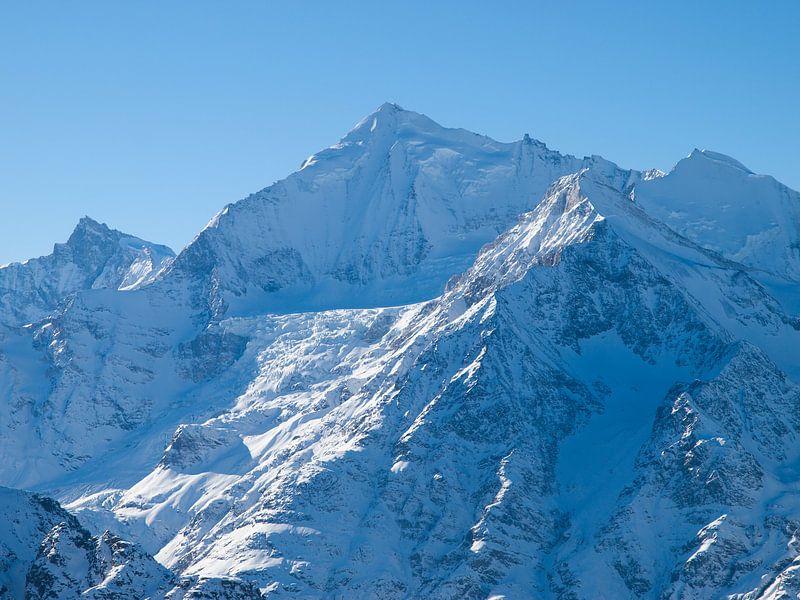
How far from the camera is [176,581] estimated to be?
141625 mm

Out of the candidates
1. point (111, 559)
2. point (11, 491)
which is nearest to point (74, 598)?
point (111, 559)

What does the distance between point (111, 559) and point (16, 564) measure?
8.33m

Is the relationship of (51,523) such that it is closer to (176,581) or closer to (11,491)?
(11,491)

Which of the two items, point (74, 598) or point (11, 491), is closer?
point (74, 598)

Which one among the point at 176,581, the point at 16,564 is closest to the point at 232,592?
the point at 176,581

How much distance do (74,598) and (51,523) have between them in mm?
14501

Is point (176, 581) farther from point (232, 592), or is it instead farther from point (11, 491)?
point (11, 491)

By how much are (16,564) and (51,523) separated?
7.36 m

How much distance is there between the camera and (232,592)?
461ft

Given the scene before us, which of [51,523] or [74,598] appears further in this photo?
[51,523]

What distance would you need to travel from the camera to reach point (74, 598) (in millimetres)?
135250

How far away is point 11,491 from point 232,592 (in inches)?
895

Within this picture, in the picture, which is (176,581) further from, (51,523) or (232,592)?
(51,523)

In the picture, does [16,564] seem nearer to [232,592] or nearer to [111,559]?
[111,559]
